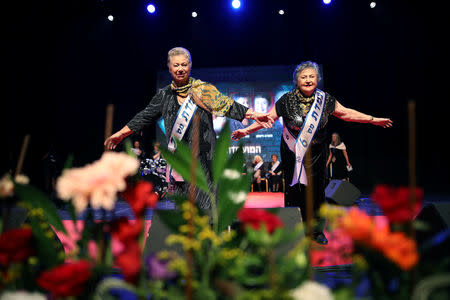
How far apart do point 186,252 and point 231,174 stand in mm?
195

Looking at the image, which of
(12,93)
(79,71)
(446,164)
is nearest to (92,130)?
(79,71)

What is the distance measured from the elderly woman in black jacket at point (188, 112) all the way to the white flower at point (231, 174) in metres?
0.97

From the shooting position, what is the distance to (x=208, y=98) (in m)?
1.59

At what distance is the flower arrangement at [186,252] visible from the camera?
38 cm

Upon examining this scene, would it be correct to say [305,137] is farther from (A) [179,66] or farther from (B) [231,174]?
(B) [231,174]

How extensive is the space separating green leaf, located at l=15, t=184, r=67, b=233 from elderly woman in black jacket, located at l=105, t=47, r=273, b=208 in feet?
3.15

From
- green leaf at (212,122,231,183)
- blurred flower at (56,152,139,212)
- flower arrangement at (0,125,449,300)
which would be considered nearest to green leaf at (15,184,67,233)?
→ flower arrangement at (0,125,449,300)

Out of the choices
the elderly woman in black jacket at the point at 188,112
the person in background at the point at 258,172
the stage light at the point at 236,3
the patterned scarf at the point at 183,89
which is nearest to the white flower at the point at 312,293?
the elderly woman in black jacket at the point at 188,112

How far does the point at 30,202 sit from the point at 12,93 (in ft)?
17.2

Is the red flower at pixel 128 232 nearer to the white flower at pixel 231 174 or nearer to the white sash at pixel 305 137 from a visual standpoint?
the white flower at pixel 231 174

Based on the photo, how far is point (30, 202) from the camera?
542 millimetres

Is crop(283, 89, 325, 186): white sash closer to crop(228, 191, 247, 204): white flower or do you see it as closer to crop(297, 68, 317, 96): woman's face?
crop(297, 68, 317, 96): woman's face

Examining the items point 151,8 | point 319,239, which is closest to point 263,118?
point 319,239

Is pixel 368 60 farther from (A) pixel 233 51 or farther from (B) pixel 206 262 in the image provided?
(B) pixel 206 262
